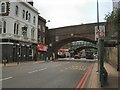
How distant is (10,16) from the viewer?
137 ft

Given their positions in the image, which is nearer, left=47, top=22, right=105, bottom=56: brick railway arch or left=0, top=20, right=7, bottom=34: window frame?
left=0, top=20, right=7, bottom=34: window frame

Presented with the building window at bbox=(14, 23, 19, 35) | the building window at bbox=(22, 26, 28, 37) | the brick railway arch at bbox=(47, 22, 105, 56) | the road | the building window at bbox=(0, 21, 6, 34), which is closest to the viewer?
the road

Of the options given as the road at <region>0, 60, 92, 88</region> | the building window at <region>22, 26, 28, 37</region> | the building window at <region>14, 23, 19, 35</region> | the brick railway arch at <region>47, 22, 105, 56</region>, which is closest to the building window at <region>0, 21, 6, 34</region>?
the building window at <region>14, 23, 19, 35</region>

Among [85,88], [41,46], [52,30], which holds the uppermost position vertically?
[52,30]

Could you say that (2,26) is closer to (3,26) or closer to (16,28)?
(3,26)

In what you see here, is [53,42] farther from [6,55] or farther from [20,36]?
[6,55]

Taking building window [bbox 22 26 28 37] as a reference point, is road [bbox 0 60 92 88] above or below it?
below

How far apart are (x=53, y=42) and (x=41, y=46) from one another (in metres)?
5.82

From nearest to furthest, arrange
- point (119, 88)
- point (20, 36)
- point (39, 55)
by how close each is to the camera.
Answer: point (119, 88)
point (20, 36)
point (39, 55)

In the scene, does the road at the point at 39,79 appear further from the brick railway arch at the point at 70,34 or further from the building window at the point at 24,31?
the brick railway arch at the point at 70,34

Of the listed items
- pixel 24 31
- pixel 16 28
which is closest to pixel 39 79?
pixel 16 28

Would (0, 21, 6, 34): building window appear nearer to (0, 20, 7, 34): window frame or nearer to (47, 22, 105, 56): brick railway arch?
(0, 20, 7, 34): window frame

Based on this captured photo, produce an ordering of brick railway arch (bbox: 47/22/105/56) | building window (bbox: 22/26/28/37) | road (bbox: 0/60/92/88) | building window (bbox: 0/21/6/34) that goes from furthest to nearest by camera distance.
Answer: brick railway arch (bbox: 47/22/105/56) → building window (bbox: 22/26/28/37) → building window (bbox: 0/21/6/34) → road (bbox: 0/60/92/88)

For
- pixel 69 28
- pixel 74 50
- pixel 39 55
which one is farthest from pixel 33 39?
pixel 74 50
